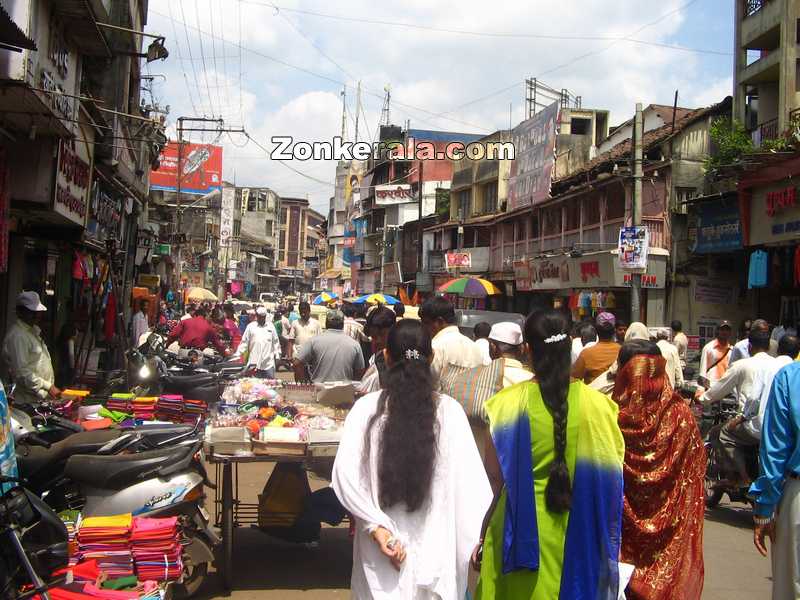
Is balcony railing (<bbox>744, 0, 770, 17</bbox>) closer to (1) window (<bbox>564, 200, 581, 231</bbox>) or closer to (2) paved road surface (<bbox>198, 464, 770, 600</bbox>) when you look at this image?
(1) window (<bbox>564, 200, 581, 231</bbox>)

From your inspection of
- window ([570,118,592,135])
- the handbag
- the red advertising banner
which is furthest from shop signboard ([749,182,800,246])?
the red advertising banner

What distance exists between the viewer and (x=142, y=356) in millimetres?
10031

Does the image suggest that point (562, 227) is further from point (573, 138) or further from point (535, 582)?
point (535, 582)

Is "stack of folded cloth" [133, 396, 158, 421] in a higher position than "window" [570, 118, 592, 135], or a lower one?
lower

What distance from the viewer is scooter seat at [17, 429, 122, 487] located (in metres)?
5.02

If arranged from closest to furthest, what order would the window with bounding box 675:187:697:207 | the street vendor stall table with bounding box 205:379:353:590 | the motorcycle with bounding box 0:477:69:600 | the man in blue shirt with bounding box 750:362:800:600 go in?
the motorcycle with bounding box 0:477:69:600, the man in blue shirt with bounding box 750:362:800:600, the street vendor stall table with bounding box 205:379:353:590, the window with bounding box 675:187:697:207

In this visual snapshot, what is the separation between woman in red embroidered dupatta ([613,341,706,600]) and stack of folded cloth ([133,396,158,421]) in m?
4.11

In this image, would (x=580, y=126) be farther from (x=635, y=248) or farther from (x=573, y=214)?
(x=635, y=248)

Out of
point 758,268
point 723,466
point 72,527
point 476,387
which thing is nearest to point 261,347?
point 723,466

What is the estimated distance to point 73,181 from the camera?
35.9ft

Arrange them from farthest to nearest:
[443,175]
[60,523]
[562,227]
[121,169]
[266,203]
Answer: [266,203], [443,175], [562,227], [121,169], [60,523]

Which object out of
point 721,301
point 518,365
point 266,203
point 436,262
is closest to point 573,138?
point 436,262

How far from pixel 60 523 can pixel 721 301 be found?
20.4m

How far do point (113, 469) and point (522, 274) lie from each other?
2739cm
